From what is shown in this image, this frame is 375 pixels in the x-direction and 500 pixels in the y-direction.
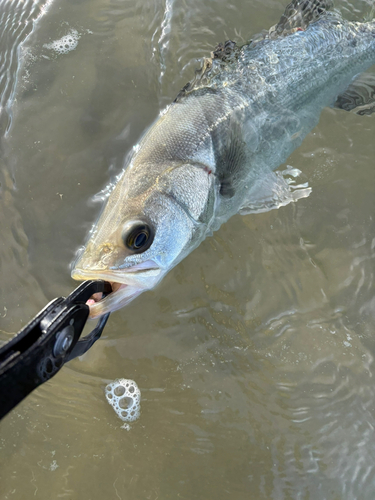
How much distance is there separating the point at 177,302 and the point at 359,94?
219 cm

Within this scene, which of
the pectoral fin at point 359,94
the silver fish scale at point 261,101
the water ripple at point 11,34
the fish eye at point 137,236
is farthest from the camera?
the water ripple at point 11,34

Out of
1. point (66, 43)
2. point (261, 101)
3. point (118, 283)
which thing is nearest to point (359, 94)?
point (261, 101)

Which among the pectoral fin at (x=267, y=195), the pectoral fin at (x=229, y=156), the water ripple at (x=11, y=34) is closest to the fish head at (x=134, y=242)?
the pectoral fin at (x=229, y=156)

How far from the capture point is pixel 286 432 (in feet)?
8.84

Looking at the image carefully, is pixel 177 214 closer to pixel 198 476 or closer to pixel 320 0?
pixel 198 476

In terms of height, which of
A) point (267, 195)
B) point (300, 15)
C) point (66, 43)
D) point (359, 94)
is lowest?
point (267, 195)

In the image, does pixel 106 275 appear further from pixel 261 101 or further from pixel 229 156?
pixel 261 101

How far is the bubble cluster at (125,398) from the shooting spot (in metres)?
2.63

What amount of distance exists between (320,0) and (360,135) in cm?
117

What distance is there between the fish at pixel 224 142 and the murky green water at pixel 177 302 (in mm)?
553

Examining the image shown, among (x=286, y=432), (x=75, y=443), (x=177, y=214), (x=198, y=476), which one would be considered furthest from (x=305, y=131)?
(x=75, y=443)

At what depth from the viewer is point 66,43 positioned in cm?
328

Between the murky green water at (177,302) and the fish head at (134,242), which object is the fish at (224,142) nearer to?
the fish head at (134,242)

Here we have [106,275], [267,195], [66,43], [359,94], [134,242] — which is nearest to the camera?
[106,275]
